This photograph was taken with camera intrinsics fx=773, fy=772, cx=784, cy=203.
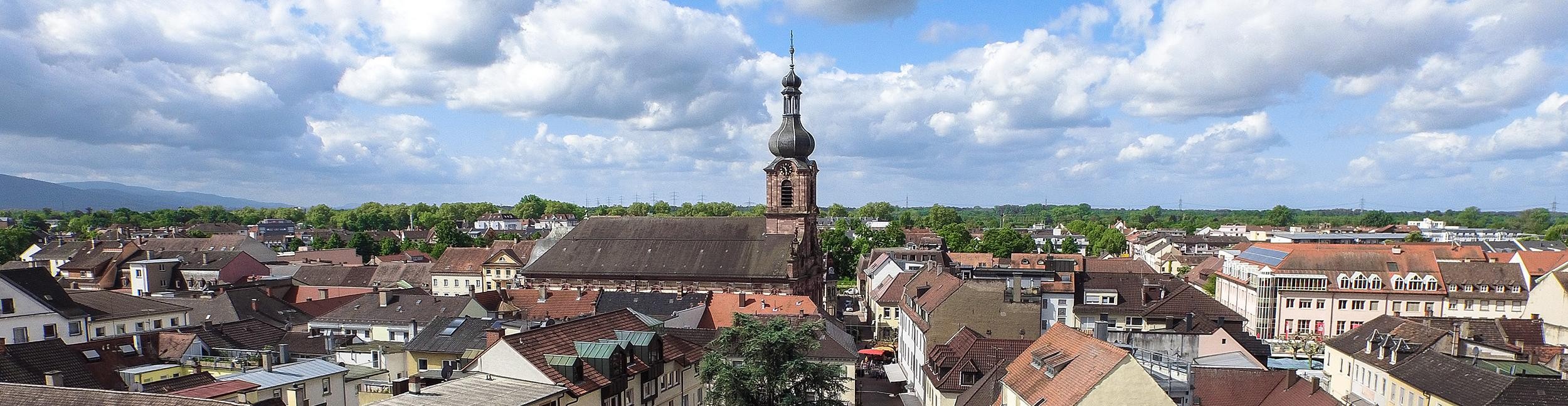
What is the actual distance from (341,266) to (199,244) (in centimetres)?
2986

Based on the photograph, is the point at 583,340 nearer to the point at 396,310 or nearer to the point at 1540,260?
the point at 396,310

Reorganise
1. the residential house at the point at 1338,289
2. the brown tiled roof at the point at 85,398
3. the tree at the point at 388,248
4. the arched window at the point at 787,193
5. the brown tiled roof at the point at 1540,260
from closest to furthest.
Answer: the brown tiled roof at the point at 85,398 → the residential house at the point at 1338,289 → the brown tiled roof at the point at 1540,260 → the arched window at the point at 787,193 → the tree at the point at 388,248

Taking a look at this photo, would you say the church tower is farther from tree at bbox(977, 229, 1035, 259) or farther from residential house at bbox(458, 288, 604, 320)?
tree at bbox(977, 229, 1035, 259)

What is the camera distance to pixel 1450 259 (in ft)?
232

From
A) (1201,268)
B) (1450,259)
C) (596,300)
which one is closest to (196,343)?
(596,300)

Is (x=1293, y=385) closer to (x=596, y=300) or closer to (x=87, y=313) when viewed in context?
(x=596, y=300)

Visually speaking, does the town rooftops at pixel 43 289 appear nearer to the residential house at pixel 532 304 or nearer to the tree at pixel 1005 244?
the residential house at pixel 532 304

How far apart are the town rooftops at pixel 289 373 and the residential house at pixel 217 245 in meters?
80.6

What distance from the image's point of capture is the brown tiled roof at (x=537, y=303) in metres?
53.2

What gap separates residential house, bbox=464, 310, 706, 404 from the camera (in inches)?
1014

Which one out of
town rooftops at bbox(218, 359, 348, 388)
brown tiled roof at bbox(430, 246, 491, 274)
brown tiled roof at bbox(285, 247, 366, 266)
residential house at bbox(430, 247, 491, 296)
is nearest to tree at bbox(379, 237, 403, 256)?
brown tiled roof at bbox(285, 247, 366, 266)

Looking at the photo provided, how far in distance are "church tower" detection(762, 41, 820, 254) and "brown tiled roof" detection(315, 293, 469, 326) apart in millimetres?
27388

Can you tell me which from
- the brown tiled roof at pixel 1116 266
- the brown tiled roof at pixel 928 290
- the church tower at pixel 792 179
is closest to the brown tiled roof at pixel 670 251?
the church tower at pixel 792 179

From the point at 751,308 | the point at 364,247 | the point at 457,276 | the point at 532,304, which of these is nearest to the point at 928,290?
the point at 751,308
